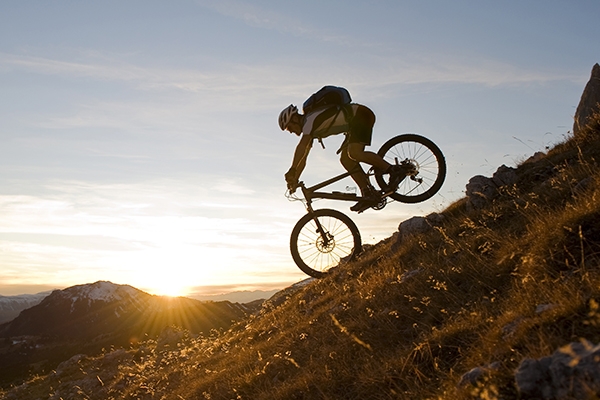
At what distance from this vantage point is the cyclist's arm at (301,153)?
8305mm

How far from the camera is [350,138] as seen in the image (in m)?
8.30

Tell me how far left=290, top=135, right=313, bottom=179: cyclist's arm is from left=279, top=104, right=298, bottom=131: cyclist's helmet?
625 mm

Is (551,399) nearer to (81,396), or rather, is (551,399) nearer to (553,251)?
(553,251)

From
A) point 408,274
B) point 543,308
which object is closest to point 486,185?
point 408,274

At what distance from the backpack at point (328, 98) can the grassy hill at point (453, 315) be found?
130 inches

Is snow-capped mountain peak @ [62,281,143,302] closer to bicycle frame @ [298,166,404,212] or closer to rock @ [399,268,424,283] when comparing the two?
bicycle frame @ [298,166,404,212]

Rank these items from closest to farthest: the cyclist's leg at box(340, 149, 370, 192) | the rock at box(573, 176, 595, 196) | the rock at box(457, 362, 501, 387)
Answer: the rock at box(457, 362, 501, 387) < the rock at box(573, 176, 595, 196) < the cyclist's leg at box(340, 149, 370, 192)

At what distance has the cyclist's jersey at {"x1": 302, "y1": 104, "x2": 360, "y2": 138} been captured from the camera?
8211 mm

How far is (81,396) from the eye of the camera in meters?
11.2

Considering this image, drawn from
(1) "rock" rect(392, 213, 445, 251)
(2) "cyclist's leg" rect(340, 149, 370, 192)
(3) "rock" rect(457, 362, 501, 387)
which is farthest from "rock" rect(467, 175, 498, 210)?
(3) "rock" rect(457, 362, 501, 387)

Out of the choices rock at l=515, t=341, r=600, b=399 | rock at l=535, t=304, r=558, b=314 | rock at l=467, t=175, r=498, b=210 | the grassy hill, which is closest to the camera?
rock at l=515, t=341, r=600, b=399

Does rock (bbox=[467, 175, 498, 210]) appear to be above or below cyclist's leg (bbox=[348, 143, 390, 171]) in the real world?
below

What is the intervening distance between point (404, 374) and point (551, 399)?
165 centimetres

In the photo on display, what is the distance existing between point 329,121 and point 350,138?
0.58m
